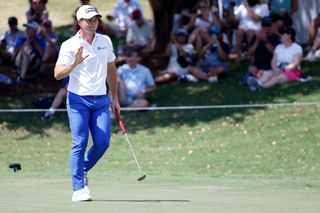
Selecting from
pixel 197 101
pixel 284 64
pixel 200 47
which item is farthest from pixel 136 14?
pixel 284 64

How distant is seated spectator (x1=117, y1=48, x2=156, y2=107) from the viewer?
21203mm

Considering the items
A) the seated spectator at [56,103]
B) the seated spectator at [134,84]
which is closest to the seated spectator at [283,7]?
the seated spectator at [134,84]

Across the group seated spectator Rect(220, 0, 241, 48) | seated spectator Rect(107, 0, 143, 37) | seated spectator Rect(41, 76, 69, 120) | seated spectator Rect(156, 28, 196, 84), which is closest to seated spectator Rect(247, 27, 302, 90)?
seated spectator Rect(156, 28, 196, 84)

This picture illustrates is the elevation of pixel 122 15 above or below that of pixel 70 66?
below

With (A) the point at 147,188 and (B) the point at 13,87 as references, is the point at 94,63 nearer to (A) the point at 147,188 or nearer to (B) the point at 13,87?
(A) the point at 147,188

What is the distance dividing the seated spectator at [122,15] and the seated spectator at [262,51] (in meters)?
A: 6.84

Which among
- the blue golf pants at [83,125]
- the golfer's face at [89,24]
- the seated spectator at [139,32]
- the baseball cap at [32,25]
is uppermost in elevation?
the golfer's face at [89,24]

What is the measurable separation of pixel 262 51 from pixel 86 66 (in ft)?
36.9

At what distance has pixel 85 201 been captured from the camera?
425 inches

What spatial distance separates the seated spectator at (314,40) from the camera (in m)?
23.5

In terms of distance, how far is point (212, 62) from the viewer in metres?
23.0

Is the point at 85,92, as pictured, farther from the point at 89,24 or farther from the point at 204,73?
the point at 204,73

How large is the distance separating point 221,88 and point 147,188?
9.96m

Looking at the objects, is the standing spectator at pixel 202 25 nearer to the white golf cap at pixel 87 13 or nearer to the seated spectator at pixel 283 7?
the seated spectator at pixel 283 7
